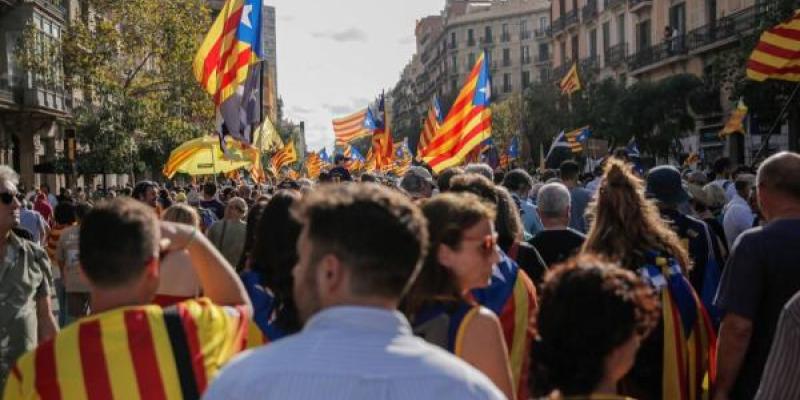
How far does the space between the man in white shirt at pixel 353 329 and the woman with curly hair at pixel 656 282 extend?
2129 mm

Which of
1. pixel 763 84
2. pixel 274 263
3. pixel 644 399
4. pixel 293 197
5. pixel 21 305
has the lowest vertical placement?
pixel 644 399

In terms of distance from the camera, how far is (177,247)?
9.66 feet

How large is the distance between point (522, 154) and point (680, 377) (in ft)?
151

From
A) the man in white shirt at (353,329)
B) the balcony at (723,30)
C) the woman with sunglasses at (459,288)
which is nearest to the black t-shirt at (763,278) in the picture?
the woman with sunglasses at (459,288)

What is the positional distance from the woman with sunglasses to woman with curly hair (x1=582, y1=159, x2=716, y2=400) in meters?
0.83

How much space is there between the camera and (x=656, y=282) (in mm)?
3973

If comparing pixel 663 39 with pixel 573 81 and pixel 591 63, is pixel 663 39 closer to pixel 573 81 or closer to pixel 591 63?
pixel 591 63

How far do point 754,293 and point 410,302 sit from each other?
1.72 meters

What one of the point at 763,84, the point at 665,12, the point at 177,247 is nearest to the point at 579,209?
the point at 177,247

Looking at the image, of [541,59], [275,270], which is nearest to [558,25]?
[541,59]

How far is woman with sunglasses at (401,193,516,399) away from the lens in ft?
9.88

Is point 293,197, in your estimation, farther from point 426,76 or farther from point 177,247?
point 426,76

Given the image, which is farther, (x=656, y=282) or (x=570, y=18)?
(x=570, y=18)

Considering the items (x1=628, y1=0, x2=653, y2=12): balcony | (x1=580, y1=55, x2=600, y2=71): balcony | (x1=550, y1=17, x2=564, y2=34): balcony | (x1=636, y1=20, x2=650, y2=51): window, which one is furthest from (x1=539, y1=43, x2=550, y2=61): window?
(x1=628, y1=0, x2=653, y2=12): balcony
